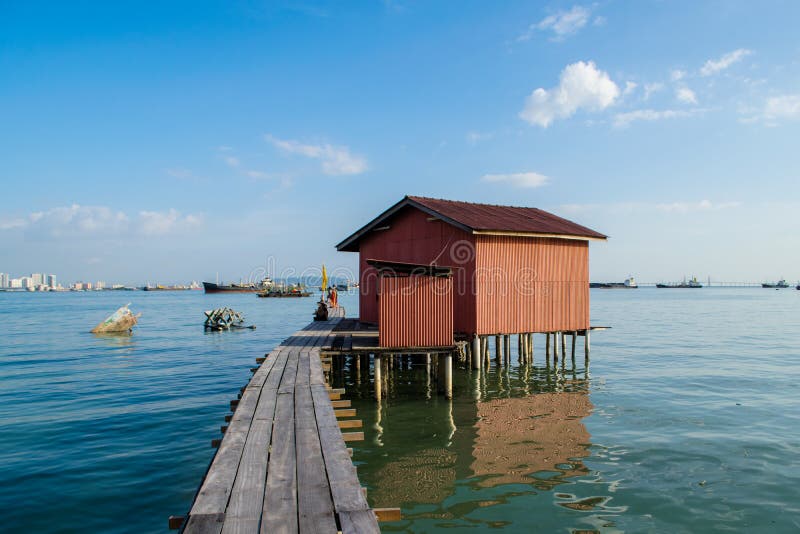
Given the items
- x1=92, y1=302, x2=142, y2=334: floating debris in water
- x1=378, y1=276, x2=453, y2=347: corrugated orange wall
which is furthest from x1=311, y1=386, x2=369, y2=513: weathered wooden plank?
x1=92, y1=302, x2=142, y2=334: floating debris in water

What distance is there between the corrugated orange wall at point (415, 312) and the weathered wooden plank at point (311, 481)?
6.40 meters

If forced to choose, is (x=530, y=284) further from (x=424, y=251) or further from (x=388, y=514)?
(x=388, y=514)

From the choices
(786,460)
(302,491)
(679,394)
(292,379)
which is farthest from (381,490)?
(679,394)

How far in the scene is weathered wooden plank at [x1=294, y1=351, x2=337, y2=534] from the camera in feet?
14.8

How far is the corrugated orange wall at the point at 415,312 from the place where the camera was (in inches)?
596

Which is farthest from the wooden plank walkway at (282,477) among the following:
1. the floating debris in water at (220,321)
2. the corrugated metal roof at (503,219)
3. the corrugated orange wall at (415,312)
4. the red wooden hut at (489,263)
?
the floating debris in water at (220,321)

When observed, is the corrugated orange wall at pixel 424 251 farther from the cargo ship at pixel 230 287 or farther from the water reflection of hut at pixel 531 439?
the cargo ship at pixel 230 287

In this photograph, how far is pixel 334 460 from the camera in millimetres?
6074

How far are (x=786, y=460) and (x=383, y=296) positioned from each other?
10531 millimetres

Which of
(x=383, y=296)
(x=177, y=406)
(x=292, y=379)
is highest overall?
(x=383, y=296)

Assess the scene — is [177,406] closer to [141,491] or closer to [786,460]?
[141,491]

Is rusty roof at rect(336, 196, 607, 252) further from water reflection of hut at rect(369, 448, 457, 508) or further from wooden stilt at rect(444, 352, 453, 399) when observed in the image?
water reflection of hut at rect(369, 448, 457, 508)

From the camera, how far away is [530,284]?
65.5ft

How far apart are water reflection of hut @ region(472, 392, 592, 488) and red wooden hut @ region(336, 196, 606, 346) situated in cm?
A: 326
